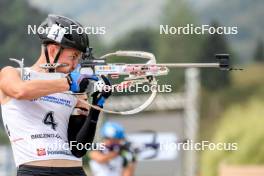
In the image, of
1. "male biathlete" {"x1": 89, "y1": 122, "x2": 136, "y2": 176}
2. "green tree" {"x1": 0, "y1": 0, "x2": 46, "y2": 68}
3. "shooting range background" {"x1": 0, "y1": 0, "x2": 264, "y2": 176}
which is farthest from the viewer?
"shooting range background" {"x1": 0, "y1": 0, "x2": 264, "y2": 176}

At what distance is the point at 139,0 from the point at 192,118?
36306 millimetres

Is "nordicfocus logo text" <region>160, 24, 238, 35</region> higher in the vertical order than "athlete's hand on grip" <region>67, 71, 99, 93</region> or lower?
higher

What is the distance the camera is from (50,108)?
7.07 metres

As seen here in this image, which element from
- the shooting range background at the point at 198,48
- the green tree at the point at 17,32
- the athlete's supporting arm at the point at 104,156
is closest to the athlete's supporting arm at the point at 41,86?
the shooting range background at the point at 198,48

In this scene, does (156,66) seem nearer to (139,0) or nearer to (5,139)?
(5,139)

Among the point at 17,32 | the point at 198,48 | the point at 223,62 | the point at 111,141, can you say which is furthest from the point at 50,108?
the point at 198,48

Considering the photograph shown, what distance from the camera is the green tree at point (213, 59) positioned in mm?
31034

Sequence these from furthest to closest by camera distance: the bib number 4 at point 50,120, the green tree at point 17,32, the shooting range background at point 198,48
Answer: the shooting range background at point 198,48
the green tree at point 17,32
the bib number 4 at point 50,120

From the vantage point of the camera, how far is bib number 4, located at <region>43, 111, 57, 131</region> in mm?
7055

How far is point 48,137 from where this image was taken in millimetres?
7035

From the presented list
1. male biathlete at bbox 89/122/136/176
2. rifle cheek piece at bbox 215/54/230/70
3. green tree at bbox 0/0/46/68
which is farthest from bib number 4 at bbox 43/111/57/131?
green tree at bbox 0/0/46/68

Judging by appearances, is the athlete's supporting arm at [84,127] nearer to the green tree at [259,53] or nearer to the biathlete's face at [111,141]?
the biathlete's face at [111,141]

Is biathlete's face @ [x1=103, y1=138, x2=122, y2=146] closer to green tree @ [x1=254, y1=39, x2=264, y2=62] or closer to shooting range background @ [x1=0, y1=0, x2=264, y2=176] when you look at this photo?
shooting range background @ [x1=0, y1=0, x2=264, y2=176]

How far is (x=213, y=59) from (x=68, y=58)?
24.0 metres
